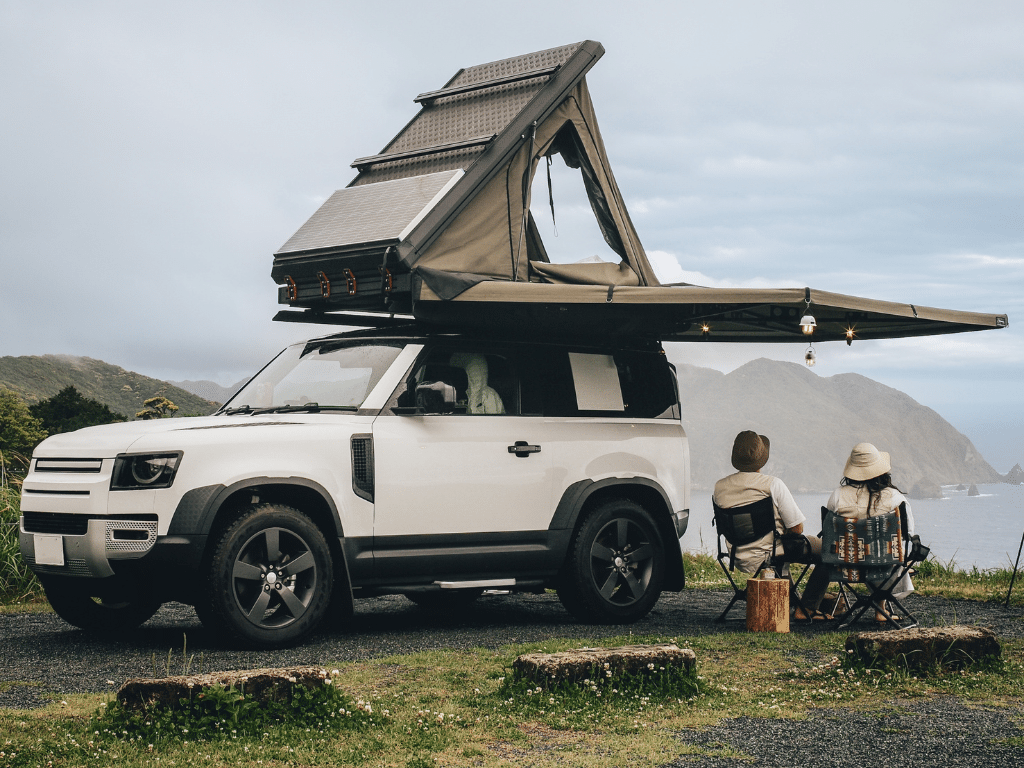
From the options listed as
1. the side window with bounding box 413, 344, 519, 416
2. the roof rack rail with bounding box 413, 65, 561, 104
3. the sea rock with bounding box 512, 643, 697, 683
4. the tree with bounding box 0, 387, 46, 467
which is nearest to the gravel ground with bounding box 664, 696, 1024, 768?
the sea rock with bounding box 512, 643, 697, 683

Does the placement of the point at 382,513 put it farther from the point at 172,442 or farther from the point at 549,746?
the point at 549,746

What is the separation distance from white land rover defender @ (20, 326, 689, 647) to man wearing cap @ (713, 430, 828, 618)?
557 mm

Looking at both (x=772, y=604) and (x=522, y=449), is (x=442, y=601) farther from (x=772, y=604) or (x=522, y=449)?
(x=772, y=604)

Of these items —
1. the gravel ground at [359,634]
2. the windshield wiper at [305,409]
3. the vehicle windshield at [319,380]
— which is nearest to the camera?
the gravel ground at [359,634]

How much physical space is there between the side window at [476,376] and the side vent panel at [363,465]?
71 cm

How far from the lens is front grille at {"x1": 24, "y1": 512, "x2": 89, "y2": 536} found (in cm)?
720

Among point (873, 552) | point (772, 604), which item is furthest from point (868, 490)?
point (772, 604)

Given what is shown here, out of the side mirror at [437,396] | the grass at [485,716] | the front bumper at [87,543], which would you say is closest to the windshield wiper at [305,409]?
the side mirror at [437,396]

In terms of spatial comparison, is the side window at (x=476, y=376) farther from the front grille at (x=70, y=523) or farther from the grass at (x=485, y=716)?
the front grille at (x=70, y=523)

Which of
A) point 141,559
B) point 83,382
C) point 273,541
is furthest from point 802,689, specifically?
point 83,382

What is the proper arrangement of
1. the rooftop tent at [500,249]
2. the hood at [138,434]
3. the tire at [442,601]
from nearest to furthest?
the hood at [138,434] → the rooftop tent at [500,249] → the tire at [442,601]

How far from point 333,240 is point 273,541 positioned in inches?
106

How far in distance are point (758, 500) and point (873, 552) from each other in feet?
3.12

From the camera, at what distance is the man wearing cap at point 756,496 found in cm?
891
